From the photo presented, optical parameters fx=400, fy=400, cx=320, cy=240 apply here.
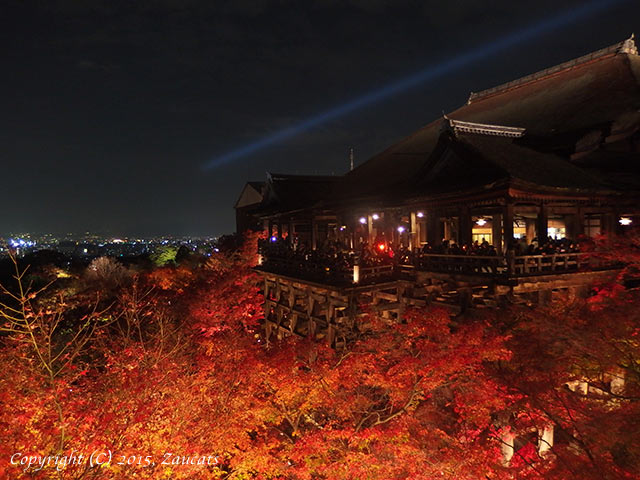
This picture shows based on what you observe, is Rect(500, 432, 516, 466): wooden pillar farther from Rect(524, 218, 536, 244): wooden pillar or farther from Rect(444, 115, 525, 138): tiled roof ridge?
Rect(524, 218, 536, 244): wooden pillar

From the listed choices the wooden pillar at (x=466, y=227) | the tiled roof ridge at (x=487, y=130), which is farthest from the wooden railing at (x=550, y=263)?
the tiled roof ridge at (x=487, y=130)

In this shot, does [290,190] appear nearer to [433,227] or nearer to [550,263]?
[433,227]

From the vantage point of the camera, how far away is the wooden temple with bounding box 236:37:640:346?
13.7m

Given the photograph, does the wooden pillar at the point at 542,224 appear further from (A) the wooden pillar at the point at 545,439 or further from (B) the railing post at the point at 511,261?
(A) the wooden pillar at the point at 545,439

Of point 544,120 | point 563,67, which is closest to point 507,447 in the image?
point 544,120

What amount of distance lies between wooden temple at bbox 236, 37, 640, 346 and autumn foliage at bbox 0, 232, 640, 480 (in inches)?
62.5

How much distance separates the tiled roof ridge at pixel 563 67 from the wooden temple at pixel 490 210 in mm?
78

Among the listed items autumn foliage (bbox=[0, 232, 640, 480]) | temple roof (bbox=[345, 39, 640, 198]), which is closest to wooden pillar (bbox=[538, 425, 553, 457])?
autumn foliage (bbox=[0, 232, 640, 480])

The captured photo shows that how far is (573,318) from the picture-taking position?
13281 mm

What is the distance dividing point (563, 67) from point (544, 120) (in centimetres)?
854

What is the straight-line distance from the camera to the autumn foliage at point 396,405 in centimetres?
1038

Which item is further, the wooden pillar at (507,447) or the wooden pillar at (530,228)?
the wooden pillar at (530,228)

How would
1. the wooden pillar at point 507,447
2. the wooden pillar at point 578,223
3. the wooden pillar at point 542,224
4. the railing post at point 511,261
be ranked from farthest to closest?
the wooden pillar at point 578,223 < the wooden pillar at point 542,224 < the railing post at point 511,261 < the wooden pillar at point 507,447

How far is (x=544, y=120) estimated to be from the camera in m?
22.3
